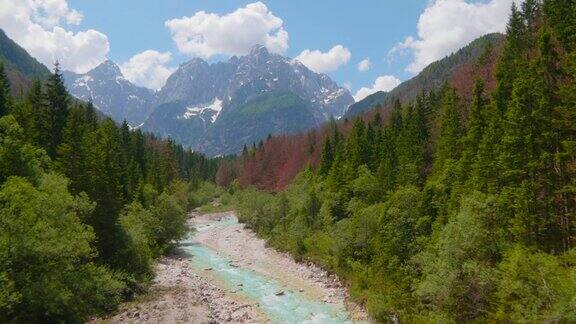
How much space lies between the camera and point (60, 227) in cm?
2788

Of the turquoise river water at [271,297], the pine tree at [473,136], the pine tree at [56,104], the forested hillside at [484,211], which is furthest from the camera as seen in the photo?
the pine tree at [56,104]

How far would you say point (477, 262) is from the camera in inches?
1056

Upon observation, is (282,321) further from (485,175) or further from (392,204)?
(485,175)

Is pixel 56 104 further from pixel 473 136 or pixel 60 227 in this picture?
pixel 473 136

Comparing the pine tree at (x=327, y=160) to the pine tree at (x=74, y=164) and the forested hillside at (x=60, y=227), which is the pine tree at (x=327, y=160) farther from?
the pine tree at (x=74, y=164)

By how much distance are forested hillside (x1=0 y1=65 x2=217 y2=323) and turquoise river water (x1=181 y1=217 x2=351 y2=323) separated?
23.5ft

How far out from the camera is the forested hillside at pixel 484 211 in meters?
25.4

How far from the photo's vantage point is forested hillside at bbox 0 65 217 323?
2342cm

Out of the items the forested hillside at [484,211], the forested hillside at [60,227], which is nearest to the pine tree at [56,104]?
the forested hillside at [60,227]

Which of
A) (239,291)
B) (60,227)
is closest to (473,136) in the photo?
(239,291)

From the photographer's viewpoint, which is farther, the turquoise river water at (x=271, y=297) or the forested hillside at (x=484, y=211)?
the turquoise river water at (x=271, y=297)

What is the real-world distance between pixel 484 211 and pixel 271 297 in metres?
19.8

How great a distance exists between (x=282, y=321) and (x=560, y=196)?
20158 millimetres

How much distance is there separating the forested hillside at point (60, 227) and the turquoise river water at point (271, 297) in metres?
7.17
